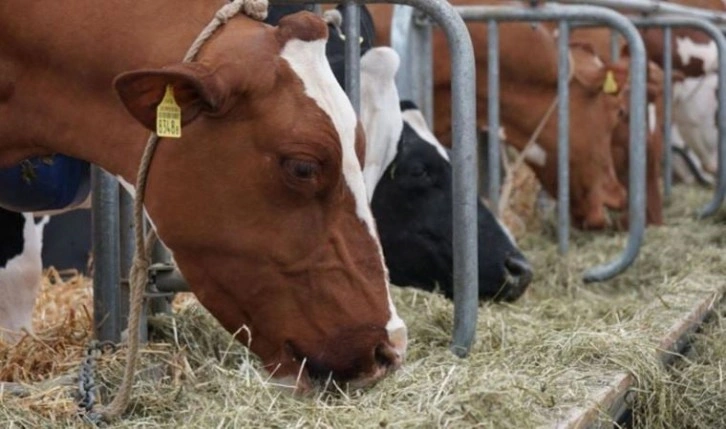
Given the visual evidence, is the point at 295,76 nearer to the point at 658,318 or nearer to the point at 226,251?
the point at 226,251

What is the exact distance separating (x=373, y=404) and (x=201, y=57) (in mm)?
876

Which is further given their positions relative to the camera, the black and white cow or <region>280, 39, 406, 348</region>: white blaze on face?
the black and white cow

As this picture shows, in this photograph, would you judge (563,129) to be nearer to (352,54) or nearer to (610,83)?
(610,83)

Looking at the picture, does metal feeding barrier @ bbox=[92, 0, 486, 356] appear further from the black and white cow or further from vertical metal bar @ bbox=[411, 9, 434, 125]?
vertical metal bar @ bbox=[411, 9, 434, 125]

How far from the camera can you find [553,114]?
7938 millimetres

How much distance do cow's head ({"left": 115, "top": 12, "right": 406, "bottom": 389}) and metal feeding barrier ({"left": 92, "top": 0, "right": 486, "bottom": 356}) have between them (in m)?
0.74

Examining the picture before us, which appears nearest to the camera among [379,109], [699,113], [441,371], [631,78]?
[441,371]

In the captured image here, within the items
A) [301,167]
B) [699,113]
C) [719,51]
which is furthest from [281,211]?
[699,113]

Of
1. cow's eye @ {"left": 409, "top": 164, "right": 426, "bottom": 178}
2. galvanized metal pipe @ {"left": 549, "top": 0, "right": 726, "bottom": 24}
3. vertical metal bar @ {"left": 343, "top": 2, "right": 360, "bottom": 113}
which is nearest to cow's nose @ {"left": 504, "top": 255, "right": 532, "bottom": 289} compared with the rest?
cow's eye @ {"left": 409, "top": 164, "right": 426, "bottom": 178}

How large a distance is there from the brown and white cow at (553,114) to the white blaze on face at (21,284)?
3.17m

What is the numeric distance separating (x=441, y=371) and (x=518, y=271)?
6.19ft

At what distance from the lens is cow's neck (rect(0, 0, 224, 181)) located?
3277 mm

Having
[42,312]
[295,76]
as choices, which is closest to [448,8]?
[295,76]

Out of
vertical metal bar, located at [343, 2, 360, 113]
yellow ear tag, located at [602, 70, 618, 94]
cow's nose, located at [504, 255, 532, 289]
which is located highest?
vertical metal bar, located at [343, 2, 360, 113]
